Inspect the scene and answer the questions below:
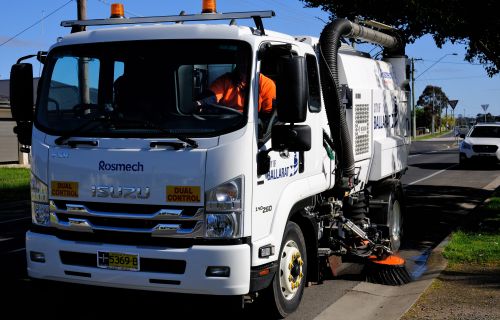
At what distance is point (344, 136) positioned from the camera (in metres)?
6.84

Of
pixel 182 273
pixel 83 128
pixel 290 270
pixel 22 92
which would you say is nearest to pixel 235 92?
pixel 83 128

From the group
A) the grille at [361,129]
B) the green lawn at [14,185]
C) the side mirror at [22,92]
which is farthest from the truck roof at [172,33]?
the green lawn at [14,185]

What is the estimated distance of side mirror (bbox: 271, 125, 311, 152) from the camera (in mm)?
5031

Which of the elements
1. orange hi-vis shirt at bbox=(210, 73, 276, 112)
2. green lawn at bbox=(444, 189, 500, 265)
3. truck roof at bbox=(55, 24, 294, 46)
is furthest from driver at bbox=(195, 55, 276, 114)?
green lawn at bbox=(444, 189, 500, 265)

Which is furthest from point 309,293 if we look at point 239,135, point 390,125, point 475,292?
point 390,125

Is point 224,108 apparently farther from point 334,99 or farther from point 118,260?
point 334,99

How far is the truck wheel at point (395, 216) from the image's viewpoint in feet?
28.5

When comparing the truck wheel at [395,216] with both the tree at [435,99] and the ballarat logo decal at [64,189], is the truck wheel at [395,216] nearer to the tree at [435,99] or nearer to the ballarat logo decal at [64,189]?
the ballarat logo decal at [64,189]

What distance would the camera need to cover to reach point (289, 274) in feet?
18.4

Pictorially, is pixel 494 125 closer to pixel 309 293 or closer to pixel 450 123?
pixel 309 293

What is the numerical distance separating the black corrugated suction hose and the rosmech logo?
98.7 inches

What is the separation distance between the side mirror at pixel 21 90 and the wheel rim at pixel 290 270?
2.56 m

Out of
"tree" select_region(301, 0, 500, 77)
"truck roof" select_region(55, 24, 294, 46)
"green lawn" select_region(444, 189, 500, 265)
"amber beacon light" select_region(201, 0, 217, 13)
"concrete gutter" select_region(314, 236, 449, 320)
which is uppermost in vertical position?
"tree" select_region(301, 0, 500, 77)

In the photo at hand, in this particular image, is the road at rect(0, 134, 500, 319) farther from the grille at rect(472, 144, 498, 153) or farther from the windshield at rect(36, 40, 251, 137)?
the grille at rect(472, 144, 498, 153)
